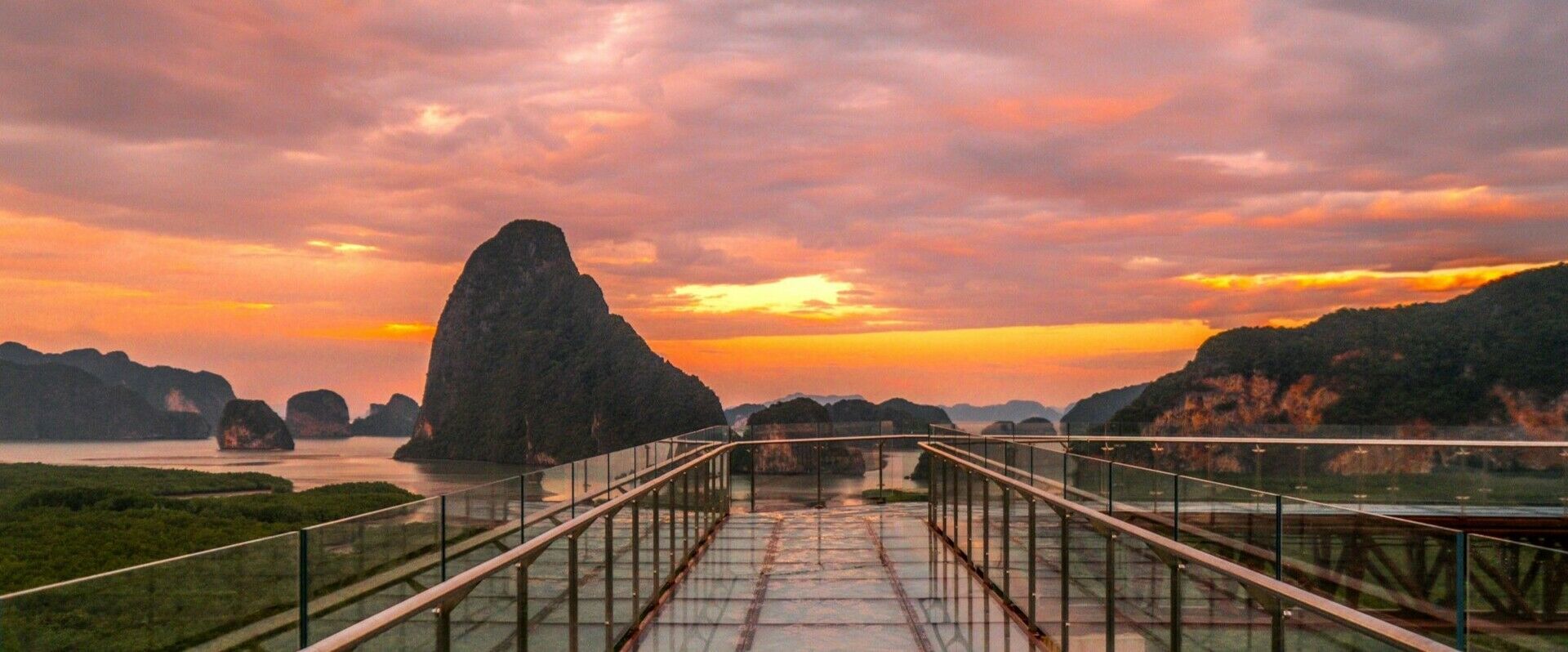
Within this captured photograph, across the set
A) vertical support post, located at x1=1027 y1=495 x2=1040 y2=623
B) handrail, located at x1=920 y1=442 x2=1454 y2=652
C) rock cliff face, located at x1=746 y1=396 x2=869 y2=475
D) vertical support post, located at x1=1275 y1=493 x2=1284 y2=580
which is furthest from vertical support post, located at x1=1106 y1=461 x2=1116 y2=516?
rock cliff face, located at x1=746 y1=396 x2=869 y2=475

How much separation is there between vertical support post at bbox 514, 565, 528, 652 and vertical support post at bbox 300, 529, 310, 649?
0.99 meters

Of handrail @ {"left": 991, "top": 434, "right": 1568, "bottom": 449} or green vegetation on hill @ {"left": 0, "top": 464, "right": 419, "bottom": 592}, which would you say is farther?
green vegetation on hill @ {"left": 0, "top": 464, "right": 419, "bottom": 592}

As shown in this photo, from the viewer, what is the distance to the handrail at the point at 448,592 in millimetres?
2432

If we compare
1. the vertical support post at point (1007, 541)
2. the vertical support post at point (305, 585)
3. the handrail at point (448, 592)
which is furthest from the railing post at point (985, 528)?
the vertical support post at point (305, 585)

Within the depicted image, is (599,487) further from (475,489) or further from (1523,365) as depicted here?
(1523,365)

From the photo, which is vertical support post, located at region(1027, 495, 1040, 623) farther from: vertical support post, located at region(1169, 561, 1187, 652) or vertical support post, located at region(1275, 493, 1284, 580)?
vertical support post, located at region(1169, 561, 1187, 652)

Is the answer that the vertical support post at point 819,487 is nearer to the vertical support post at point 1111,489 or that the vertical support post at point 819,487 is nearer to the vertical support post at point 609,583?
the vertical support post at point 1111,489

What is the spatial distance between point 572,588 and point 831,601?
3402 mm

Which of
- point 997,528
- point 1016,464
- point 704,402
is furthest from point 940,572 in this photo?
point 704,402

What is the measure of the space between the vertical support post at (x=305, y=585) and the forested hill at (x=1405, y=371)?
3018 inches

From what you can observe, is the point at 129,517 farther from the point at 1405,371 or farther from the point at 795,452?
the point at 1405,371

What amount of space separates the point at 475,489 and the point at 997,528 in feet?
10.9

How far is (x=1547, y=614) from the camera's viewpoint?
480cm

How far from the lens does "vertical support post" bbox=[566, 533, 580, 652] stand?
497 cm
